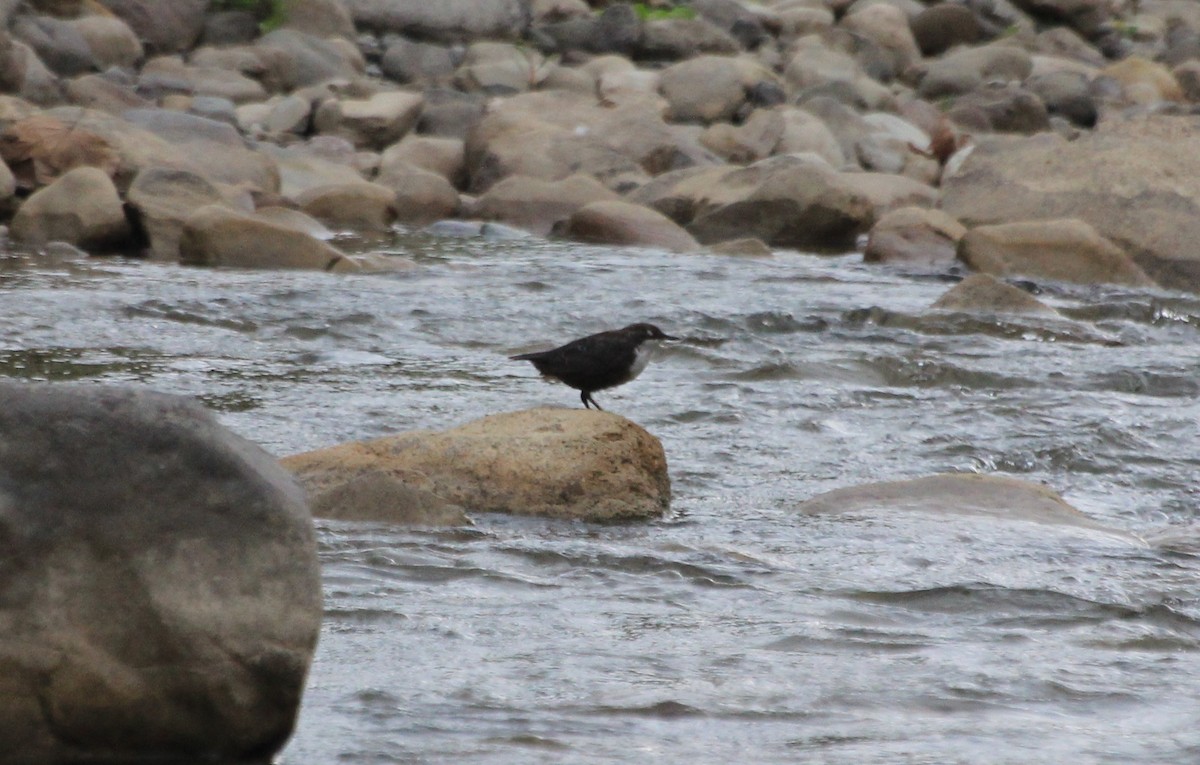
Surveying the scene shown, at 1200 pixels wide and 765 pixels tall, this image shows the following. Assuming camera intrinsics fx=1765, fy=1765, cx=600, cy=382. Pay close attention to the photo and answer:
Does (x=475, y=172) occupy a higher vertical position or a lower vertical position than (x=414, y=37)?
lower

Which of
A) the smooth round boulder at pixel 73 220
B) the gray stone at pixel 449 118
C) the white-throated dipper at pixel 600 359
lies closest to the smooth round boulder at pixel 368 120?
the gray stone at pixel 449 118

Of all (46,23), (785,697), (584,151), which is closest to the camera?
(785,697)

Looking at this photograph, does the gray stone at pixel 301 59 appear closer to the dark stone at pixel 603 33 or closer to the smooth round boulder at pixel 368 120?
the smooth round boulder at pixel 368 120

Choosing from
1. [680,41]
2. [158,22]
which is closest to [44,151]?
[158,22]

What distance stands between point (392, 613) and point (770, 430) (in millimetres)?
3424

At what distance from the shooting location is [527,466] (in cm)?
582

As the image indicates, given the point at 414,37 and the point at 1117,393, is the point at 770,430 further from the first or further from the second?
the point at 414,37

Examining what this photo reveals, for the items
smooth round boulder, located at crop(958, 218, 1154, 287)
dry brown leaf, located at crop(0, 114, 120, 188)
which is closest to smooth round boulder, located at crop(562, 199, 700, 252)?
smooth round boulder, located at crop(958, 218, 1154, 287)

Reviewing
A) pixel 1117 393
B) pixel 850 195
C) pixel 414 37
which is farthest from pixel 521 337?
pixel 414 37

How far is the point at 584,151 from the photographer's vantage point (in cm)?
1642

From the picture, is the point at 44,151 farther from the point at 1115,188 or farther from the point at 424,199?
the point at 1115,188

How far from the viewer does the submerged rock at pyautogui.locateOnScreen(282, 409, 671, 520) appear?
5750 mm

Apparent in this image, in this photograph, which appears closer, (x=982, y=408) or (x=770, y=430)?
(x=770, y=430)

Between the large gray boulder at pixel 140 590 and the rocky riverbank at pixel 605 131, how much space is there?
857 cm
